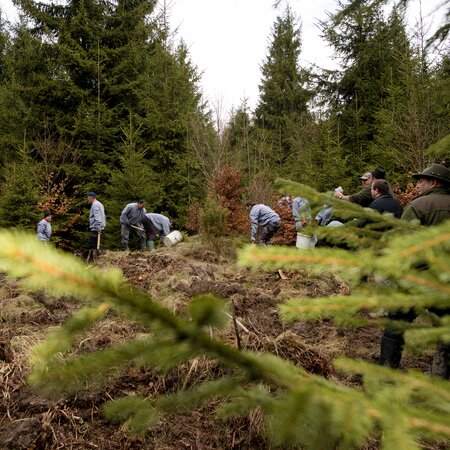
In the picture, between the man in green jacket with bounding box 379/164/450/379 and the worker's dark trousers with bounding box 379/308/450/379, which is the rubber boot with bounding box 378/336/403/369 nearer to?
the worker's dark trousers with bounding box 379/308/450/379

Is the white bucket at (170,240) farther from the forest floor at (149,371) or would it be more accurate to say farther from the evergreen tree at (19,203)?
the forest floor at (149,371)

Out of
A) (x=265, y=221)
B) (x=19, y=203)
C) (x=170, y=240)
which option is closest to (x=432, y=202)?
(x=265, y=221)

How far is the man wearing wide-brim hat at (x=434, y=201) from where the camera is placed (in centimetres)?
292

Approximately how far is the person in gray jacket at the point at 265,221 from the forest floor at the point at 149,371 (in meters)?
3.19

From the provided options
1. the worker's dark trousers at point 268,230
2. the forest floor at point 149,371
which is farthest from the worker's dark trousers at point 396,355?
the worker's dark trousers at point 268,230

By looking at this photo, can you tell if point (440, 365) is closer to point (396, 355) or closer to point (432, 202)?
point (396, 355)

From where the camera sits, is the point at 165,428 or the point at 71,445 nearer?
the point at 71,445

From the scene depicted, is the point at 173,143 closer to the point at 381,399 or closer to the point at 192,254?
the point at 192,254

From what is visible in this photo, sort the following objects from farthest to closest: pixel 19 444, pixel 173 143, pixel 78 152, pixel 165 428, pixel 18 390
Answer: pixel 173 143 < pixel 78 152 < pixel 18 390 < pixel 165 428 < pixel 19 444

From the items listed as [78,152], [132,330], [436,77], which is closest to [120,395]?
[132,330]

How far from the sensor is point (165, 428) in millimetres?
2848

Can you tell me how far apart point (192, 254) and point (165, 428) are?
6.39 m

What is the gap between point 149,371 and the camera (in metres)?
3.39

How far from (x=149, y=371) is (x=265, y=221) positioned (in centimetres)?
617
